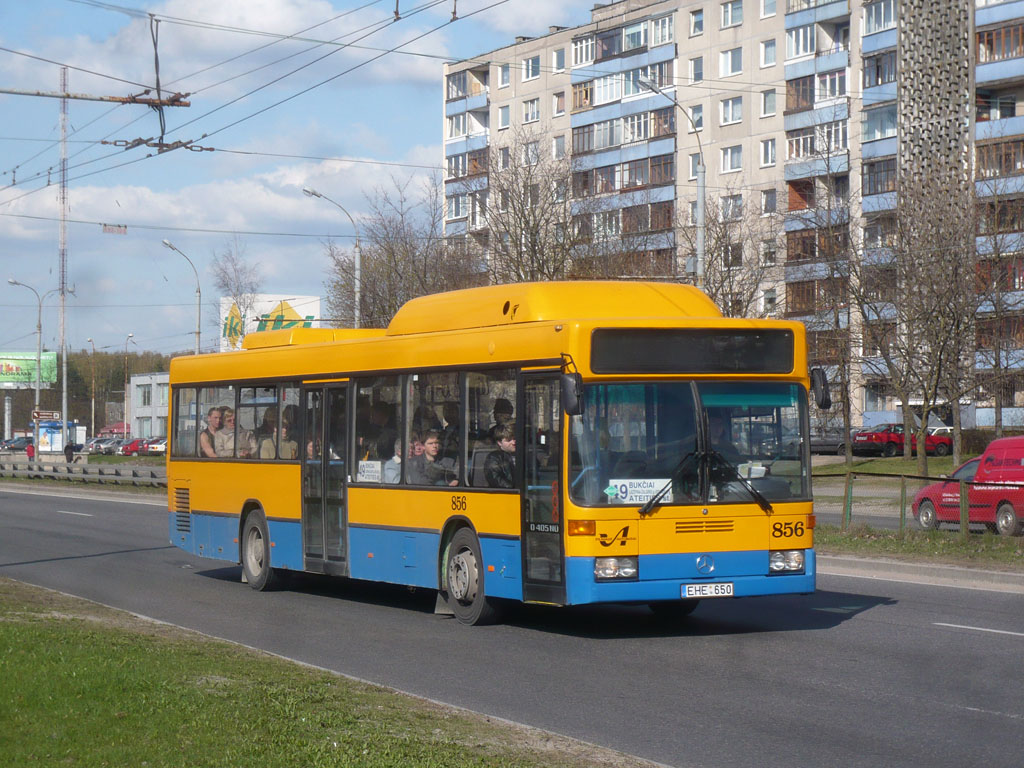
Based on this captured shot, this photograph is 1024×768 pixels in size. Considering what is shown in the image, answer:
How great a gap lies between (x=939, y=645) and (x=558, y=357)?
396 centimetres

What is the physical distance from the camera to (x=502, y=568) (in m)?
12.8

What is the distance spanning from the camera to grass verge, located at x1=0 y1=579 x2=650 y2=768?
22.2ft

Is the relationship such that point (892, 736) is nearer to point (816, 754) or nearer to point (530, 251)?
point (816, 754)

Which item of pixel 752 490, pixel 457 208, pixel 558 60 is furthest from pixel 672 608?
pixel 558 60

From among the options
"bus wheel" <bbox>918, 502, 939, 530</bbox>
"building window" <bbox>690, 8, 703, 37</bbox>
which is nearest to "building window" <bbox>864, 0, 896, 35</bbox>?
"building window" <bbox>690, 8, 703, 37</bbox>

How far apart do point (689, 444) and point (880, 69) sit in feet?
194

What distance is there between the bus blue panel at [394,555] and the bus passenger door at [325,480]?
266 millimetres

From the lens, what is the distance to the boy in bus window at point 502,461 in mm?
12789

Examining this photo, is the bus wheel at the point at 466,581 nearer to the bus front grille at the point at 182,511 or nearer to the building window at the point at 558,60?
the bus front grille at the point at 182,511

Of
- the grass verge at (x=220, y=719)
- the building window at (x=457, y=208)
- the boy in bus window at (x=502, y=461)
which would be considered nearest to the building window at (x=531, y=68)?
the building window at (x=457, y=208)

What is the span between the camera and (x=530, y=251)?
45625mm

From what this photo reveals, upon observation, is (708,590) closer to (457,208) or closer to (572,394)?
(572,394)

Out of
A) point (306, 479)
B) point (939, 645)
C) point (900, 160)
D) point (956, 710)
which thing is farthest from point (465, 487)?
point (900, 160)

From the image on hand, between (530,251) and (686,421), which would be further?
(530,251)
